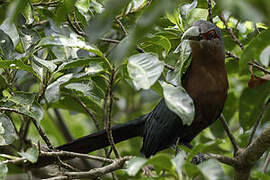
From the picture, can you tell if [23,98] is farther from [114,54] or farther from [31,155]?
[114,54]

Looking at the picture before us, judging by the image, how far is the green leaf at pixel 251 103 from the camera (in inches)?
165

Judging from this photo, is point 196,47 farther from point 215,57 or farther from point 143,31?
point 143,31

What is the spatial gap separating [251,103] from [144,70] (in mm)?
2451

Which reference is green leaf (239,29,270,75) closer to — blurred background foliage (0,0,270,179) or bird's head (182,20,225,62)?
blurred background foliage (0,0,270,179)

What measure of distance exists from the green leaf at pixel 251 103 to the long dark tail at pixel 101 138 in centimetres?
103

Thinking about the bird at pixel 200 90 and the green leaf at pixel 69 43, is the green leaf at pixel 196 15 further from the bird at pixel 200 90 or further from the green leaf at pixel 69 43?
the green leaf at pixel 69 43

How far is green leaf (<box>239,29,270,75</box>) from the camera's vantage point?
91.8 inches

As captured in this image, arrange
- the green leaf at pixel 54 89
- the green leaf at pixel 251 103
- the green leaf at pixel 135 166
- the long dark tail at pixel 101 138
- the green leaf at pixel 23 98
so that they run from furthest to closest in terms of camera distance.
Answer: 1. the green leaf at pixel 251 103
2. the long dark tail at pixel 101 138
3. the green leaf at pixel 23 98
4. the green leaf at pixel 54 89
5. the green leaf at pixel 135 166

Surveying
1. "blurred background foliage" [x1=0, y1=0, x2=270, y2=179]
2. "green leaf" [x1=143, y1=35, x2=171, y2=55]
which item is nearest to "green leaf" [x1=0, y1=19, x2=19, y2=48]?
"blurred background foliage" [x1=0, y1=0, x2=270, y2=179]

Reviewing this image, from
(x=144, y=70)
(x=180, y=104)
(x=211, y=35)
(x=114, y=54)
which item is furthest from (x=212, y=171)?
(x=211, y=35)

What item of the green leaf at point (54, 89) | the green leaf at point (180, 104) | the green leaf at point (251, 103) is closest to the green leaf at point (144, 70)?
the green leaf at point (180, 104)

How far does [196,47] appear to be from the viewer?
3.49 metres

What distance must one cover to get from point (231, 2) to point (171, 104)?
3.12 ft

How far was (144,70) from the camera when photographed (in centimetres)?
208
